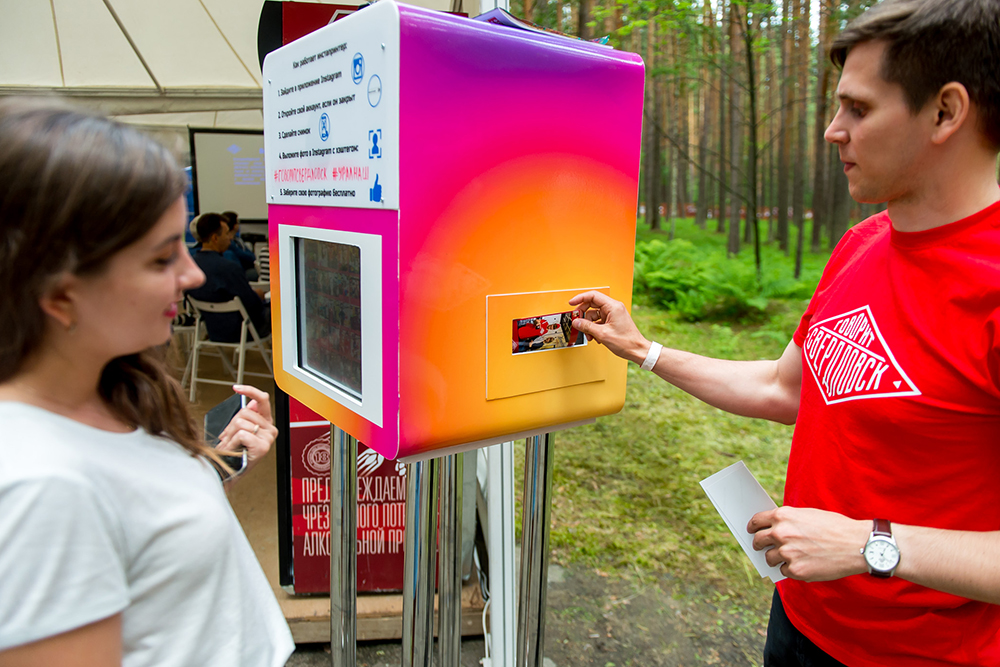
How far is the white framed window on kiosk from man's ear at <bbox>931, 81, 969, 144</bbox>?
82 cm

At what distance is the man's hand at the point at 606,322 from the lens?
1.17 m

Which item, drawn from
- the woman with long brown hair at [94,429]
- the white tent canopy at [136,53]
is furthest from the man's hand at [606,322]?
the white tent canopy at [136,53]

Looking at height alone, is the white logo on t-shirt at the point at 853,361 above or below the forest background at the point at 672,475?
above

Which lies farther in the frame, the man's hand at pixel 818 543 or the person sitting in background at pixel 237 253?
the person sitting in background at pixel 237 253

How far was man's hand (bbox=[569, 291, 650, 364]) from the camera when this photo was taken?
1.17 meters

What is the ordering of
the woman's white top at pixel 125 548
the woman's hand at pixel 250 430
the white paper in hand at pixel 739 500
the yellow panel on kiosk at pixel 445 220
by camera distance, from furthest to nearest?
the white paper in hand at pixel 739 500 → the woman's hand at pixel 250 430 → the yellow panel on kiosk at pixel 445 220 → the woman's white top at pixel 125 548

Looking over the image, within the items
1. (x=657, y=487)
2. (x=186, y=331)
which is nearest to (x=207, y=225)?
(x=186, y=331)

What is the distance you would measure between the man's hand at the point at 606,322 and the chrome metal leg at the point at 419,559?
1.24 ft

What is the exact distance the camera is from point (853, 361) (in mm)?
1107

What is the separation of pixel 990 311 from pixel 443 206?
776 mm

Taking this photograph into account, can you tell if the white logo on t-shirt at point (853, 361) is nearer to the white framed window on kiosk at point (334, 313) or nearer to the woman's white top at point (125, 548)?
the white framed window on kiosk at point (334, 313)

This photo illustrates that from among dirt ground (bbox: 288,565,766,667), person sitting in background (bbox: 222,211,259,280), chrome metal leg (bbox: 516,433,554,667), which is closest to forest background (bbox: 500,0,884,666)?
dirt ground (bbox: 288,565,766,667)

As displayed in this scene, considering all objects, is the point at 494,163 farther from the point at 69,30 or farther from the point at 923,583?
the point at 69,30

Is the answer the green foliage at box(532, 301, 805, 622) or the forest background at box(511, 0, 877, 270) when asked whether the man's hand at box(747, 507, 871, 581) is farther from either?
the green foliage at box(532, 301, 805, 622)
